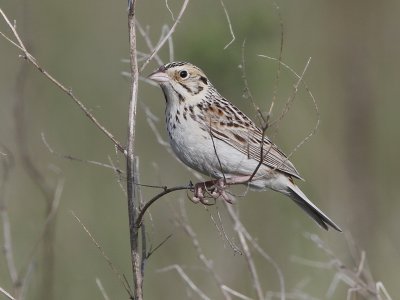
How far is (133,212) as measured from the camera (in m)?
4.21

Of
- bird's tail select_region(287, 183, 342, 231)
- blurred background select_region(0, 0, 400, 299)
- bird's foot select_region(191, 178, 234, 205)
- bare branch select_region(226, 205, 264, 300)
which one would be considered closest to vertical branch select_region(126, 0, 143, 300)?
bird's foot select_region(191, 178, 234, 205)

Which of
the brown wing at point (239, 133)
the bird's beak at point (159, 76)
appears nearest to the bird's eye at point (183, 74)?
the bird's beak at point (159, 76)

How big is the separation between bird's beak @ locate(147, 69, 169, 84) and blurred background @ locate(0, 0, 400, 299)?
2.84ft

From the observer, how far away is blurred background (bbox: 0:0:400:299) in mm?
7488

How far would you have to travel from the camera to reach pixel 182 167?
8.23m

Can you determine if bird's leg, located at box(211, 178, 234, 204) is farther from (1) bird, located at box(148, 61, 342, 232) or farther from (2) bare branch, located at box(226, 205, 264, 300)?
(2) bare branch, located at box(226, 205, 264, 300)

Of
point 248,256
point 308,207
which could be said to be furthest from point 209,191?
point 308,207

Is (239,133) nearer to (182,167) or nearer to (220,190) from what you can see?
(220,190)

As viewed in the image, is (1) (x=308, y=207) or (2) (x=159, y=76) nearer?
(2) (x=159, y=76)

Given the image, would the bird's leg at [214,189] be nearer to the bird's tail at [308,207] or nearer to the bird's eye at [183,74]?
the bird's eye at [183,74]

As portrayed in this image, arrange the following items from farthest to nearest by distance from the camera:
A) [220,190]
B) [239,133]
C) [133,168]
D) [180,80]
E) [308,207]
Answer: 1. [308,207]
2. [239,133]
3. [180,80]
4. [220,190]
5. [133,168]

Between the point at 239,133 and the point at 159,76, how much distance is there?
1.97 feet

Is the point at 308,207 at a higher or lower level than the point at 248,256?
higher

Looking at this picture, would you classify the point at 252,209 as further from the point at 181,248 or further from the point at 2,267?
the point at 2,267
